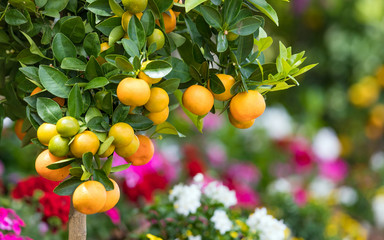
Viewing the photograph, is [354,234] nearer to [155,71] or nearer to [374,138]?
[155,71]

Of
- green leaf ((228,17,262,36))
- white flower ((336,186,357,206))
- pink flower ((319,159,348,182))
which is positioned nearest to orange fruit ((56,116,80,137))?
green leaf ((228,17,262,36))

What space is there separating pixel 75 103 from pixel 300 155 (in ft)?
7.67

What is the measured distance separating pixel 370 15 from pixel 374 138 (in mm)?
1124

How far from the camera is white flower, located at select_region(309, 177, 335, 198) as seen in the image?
8.62ft

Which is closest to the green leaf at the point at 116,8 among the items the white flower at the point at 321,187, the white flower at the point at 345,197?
the white flower at the point at 321,187

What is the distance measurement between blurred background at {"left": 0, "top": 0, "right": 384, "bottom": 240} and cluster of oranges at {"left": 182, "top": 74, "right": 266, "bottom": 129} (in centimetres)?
45

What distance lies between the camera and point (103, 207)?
0.76m

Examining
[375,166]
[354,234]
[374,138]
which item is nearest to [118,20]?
[354,234]

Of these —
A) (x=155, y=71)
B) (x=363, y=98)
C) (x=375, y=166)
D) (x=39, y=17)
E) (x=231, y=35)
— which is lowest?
(x=39, y=17)

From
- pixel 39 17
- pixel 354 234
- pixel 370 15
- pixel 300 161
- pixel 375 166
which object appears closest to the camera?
pixel 39 17

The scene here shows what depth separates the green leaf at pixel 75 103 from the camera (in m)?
0.73

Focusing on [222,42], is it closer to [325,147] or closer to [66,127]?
[66,127]

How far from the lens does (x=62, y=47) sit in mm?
784

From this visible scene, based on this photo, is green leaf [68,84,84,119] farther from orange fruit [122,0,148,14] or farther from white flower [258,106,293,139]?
white flower [258,106,293,139]
